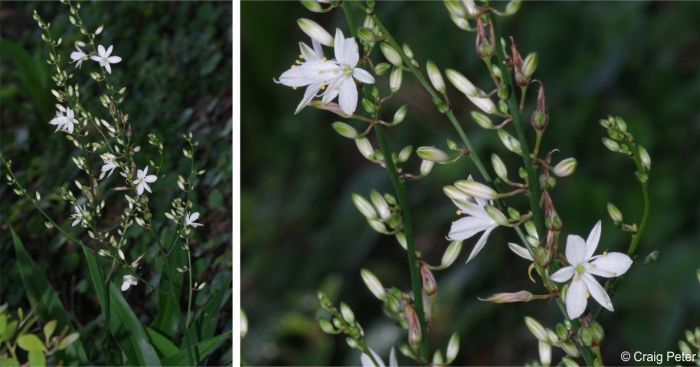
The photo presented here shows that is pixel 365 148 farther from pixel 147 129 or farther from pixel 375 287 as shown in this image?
pixel 147 129

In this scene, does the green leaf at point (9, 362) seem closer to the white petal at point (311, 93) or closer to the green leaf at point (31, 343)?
the green leaf at point (31, 343)

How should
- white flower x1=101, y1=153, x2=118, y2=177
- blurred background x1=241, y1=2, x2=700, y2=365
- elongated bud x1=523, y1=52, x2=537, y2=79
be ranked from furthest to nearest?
blurred background x1=241, y1=2, x2=700, y2=365 < white flower x1=101, y1=153, x2=118, y2=177 < elongated bud x1=523, y1=52, x2=537, y2=79

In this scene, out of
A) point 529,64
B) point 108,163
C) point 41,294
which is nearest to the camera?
point 529,64

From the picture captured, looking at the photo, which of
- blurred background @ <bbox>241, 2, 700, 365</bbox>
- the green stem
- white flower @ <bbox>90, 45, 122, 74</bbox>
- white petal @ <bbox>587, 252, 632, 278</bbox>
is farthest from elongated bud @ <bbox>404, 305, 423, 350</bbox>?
blurred background @ <bbox>241, 2, 700, 365</bbox>

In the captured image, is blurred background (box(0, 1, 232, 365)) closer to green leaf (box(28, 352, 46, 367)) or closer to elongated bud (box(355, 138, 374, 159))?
green leaf (box(28, 352, 46, 367))

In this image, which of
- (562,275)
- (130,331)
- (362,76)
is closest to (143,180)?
(130,331)

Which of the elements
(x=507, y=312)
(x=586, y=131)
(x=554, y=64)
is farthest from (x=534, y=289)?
(x=554, y=64)
